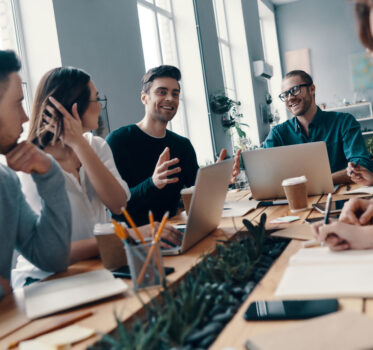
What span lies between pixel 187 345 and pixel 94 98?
137 centimetres

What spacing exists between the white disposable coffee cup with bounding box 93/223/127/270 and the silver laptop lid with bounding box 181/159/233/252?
0.20 meters

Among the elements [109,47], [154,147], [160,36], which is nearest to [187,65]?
[160,36]

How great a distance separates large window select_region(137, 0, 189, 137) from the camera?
187 inches

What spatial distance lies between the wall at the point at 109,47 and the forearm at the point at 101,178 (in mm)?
1265

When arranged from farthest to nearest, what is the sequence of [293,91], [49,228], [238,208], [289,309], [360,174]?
1. [293,91]
2. [360,174]
3. [238,208]
4. [49,228]
5. [289,309]

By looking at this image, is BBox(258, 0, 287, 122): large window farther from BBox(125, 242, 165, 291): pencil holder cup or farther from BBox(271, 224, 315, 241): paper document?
BBox(125, 242, 165, 291): pencil holder cup

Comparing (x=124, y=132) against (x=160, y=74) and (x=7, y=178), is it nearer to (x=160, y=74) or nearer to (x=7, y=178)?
(x=160, y=74)

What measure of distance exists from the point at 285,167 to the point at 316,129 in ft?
3.22

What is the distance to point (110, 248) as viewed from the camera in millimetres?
1209

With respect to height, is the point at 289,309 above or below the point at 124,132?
below

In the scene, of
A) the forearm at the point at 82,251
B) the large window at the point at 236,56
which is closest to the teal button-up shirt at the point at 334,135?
the forearm at the point at 82,251

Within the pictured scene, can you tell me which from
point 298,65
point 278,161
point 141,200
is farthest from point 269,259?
point 298,65

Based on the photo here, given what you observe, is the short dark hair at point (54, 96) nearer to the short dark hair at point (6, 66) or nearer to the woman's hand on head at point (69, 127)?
the woman's hand on head at point (69, 127)

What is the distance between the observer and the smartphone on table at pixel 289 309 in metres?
0.73
